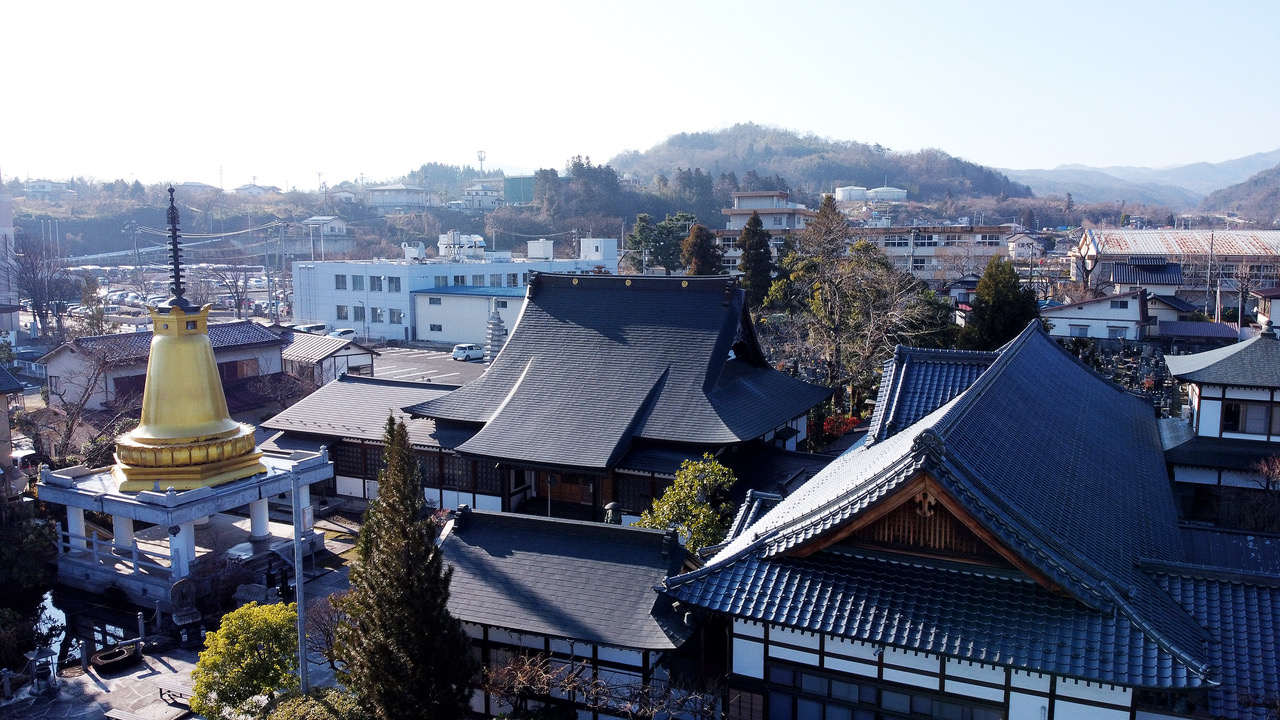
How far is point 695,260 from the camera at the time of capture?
149 feet

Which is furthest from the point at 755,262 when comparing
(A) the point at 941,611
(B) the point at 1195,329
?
(A) the point at 941,611

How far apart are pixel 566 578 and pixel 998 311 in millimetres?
23790

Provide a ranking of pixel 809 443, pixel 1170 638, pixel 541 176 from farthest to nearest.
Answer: pixel 541 176, pixel 809 443, pixel 1170 638

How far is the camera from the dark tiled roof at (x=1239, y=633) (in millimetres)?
8516

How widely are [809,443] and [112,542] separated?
62.2 ft

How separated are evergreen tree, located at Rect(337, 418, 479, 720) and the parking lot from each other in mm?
28858

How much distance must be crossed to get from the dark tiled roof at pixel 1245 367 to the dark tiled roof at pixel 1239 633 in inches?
488

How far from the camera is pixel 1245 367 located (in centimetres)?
2019

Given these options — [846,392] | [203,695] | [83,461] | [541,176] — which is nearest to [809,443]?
[846,392]

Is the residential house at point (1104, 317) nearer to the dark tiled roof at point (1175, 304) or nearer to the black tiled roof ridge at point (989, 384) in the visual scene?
the dark tiled roof at point (1175, 304)

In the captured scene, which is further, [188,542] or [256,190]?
[256,190]

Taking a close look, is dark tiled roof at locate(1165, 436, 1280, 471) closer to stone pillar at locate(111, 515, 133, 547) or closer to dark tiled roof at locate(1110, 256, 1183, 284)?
stone pillar at locate(111, 515, 133, 547)

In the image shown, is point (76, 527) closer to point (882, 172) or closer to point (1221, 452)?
point (1221, 452)

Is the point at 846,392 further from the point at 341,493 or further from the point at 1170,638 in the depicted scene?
the point at 1170,638
